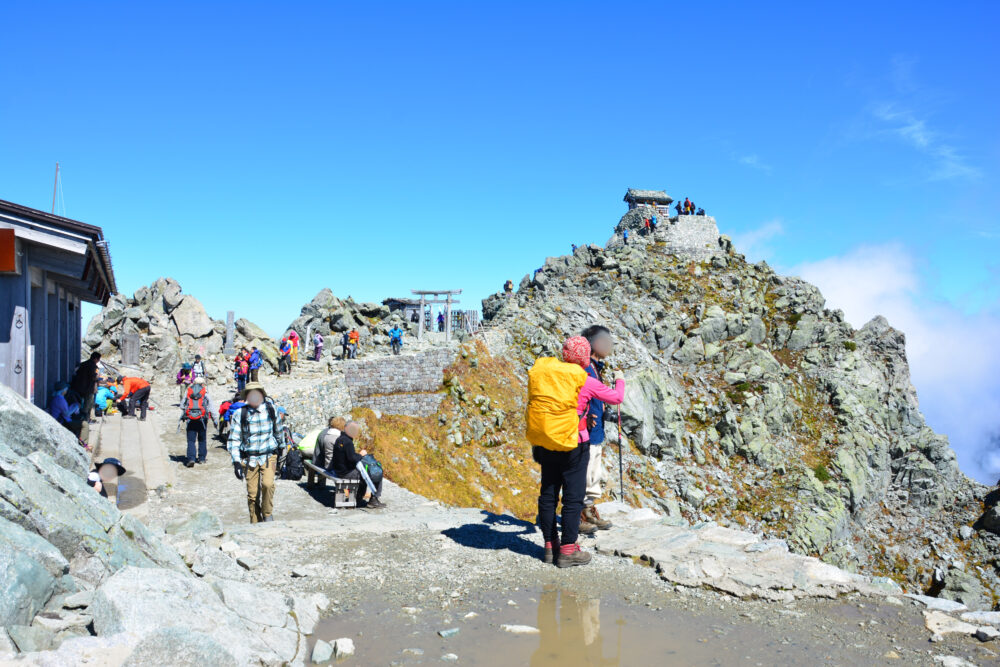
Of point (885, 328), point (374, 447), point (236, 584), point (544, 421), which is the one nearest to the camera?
point (236, 584)

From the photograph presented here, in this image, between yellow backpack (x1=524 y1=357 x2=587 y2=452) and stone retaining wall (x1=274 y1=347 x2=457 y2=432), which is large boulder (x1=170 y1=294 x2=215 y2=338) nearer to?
stone retaining wall (x1=274 y1=347 x2=457 y2=432)

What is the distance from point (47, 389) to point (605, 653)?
15360 mm

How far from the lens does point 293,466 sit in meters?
13.1

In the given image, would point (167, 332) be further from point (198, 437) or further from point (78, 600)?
point (78, 600)

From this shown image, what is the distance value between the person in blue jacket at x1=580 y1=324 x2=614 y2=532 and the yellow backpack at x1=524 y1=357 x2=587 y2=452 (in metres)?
0.40

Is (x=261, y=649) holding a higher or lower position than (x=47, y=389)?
lower

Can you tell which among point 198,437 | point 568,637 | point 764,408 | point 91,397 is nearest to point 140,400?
point 91,397

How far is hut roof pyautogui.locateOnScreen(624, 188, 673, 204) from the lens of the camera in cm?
5391

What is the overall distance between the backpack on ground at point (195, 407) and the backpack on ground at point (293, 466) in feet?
7.67

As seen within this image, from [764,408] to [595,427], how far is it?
32.1 m

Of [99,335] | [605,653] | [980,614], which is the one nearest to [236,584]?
[605,653]

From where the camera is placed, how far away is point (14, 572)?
344 cm

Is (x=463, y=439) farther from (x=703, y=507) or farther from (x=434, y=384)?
(x=703, y=507)

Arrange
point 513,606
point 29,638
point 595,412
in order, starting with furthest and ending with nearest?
point 595,412
point 513,606
point 29,638
